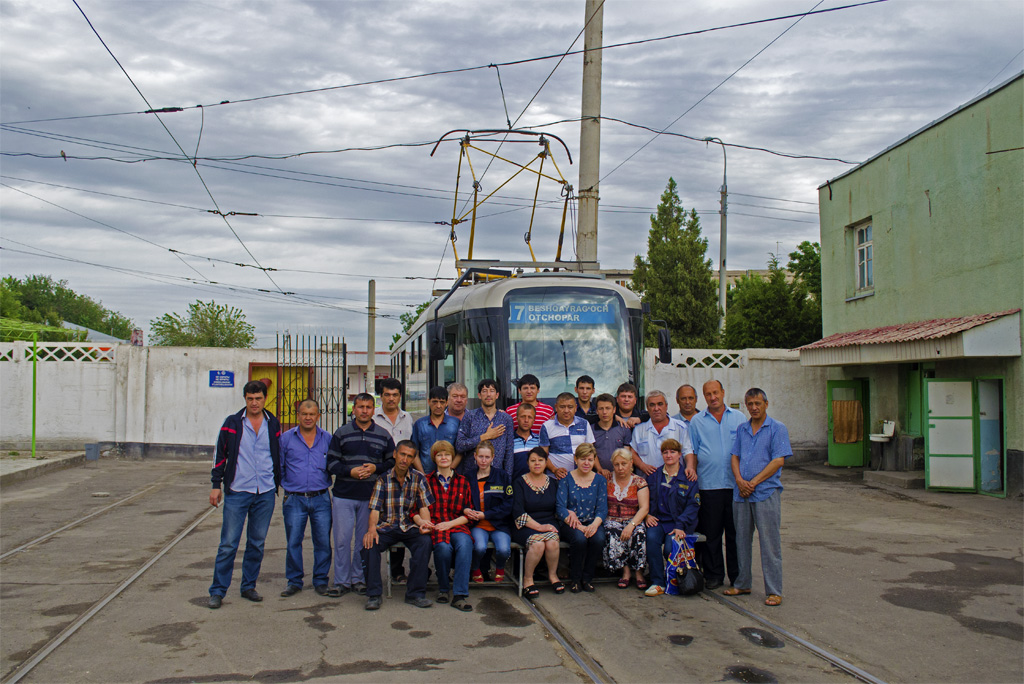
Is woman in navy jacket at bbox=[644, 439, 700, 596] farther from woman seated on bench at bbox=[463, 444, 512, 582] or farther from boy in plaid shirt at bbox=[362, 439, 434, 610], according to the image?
boy in plaid shirt at bbox=[362, 439, 434, 610]

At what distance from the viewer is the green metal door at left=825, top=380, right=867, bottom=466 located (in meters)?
19.5

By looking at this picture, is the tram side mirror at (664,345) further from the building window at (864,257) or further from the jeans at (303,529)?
the building window at (864,257)

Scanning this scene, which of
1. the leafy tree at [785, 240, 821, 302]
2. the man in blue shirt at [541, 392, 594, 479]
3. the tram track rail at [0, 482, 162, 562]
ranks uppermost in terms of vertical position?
the leafy tree at [785, 240, 821, 302]

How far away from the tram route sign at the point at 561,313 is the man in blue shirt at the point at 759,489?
111 inches

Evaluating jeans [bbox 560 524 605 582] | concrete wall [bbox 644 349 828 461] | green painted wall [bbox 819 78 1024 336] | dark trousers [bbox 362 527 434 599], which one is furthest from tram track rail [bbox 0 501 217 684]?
green painted wall [bbox 819 78 1024 336]

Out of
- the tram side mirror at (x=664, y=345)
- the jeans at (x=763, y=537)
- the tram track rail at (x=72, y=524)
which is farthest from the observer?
the tram side mirror at (x=664, y=345)

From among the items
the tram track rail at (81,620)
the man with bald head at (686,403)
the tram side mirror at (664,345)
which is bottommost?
the tram track rail at (81,620)

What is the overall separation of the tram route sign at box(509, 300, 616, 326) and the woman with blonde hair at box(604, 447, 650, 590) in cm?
245

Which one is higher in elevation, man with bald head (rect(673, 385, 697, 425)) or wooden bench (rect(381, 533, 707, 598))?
man with bald head (rect(673, 385, 697, 425))

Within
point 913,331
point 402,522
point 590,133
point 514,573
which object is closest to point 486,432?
point 402,522

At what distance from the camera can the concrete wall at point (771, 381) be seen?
20703mm

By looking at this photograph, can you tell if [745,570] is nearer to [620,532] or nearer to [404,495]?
[620,532]

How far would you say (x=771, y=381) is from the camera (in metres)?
20.9

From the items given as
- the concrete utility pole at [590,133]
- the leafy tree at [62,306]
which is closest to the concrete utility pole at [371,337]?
the concrete utility pole at [590,133]
